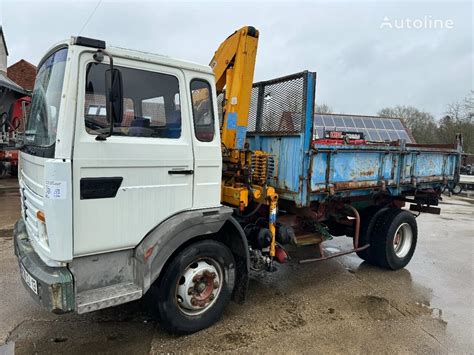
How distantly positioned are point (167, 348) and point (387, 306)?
2624 mm

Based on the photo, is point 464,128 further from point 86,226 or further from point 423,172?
point 86,226

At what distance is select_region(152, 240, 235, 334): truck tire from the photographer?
3242 millimetres

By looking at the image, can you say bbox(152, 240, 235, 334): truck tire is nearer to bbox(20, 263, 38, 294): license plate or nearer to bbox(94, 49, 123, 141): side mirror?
bbox(20, 263, 38, 294): license plate

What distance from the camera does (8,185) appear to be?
13.5 m

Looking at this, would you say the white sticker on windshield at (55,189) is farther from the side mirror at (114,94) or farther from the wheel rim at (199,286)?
the wheel rim at (199,286)

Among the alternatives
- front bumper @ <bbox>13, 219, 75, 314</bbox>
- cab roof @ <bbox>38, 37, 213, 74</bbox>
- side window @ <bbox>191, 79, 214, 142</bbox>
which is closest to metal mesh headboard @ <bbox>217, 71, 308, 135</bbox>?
side window @ <bbox>191, 79, 214, 142</bbox>

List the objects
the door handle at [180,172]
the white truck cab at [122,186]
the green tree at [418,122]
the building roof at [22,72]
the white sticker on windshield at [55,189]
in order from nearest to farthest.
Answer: the white sticker on windshield at [55,189], the white truck cab at [122,186], the door handle at [180,172], the building roof at [22,72], the green tree at [418,122]

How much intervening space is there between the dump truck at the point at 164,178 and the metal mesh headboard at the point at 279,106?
2 centimetres

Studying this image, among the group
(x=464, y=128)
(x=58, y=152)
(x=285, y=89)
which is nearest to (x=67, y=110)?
(x=58, y=152)

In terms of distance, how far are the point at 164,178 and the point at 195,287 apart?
3.55ft

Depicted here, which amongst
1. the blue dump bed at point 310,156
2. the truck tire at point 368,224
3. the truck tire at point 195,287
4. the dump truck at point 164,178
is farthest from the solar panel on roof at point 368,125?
the truck tire at point 195,287

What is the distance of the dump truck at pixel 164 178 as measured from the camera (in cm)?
270

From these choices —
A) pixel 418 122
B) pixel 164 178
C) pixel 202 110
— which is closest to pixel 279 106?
pixel 202 110

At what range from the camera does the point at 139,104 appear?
10.0ft
